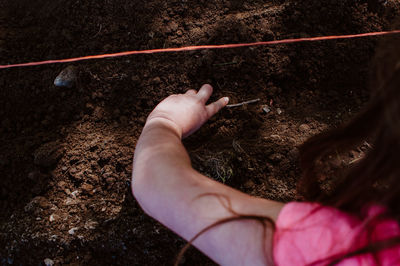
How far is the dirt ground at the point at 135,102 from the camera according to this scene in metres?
1.50

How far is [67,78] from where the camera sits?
69.2 inches

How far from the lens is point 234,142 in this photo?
1.59 metres

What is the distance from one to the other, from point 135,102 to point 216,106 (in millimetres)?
494

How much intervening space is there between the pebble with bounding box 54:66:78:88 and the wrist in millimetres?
719

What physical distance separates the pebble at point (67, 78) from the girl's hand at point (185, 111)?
0.66 m

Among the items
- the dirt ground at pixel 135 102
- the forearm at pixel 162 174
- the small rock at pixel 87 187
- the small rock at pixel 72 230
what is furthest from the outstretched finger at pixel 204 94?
the small rock at pixel 72 230

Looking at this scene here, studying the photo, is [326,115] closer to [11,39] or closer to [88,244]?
[88,244]

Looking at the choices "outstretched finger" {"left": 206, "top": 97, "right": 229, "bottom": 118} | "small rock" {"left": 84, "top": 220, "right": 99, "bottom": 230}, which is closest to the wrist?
"outstretched finger" {"left": 206, "top": 97, "right": 229, "bottom": 118}

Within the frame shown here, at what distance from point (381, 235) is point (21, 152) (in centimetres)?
169

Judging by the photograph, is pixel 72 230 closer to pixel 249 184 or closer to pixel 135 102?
pixel 135 102

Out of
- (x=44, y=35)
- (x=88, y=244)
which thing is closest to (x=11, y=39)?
(x=44, y=35)

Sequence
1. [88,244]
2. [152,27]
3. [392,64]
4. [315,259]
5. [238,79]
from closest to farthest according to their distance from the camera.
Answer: [392,64] < [315,259] < [88,244] < [238,79] < [152,27]

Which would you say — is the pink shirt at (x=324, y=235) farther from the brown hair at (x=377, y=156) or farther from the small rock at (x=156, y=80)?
the small rock at (x=156, y=80)

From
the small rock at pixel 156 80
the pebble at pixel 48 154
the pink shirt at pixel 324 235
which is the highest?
the pink shirt at pixel 324 235
